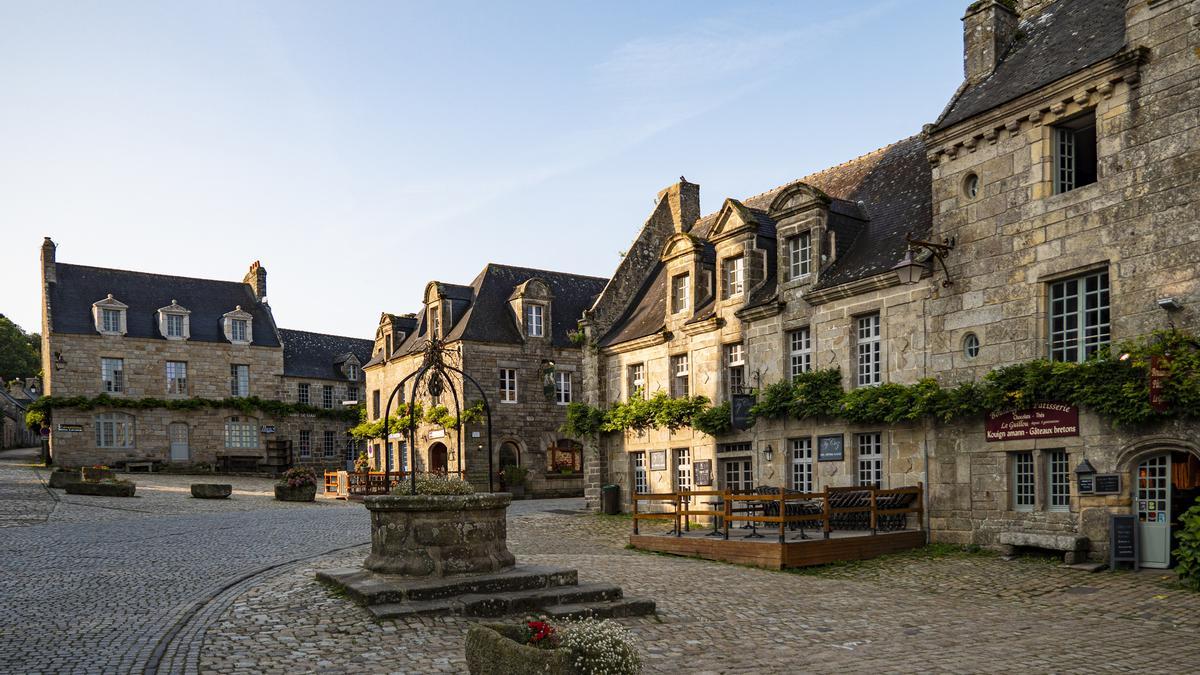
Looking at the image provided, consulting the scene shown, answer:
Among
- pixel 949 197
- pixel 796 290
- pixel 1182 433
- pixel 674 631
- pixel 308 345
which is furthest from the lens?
pixel 308 345

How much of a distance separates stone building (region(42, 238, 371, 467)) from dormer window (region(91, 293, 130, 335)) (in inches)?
1.8

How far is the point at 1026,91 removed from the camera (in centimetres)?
1537

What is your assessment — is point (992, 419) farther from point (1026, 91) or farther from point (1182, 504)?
point (1026, 91)

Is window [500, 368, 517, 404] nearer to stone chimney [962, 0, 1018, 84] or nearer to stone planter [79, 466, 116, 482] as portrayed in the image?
stone planter [79, 466, 116, 482]

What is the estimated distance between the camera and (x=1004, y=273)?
1574 cm

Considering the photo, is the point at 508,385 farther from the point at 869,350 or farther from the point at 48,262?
the point at 48,262

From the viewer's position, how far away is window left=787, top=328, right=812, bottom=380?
794 inches

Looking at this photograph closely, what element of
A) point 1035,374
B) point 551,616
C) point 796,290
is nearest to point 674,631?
point 551,616

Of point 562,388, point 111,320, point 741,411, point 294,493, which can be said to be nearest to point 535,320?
point 562,388

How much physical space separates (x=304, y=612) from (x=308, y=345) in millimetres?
43245

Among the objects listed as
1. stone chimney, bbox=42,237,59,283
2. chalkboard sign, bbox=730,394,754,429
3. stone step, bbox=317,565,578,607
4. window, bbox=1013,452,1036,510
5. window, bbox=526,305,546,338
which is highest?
stone chimney, bbox=42,237,59,283

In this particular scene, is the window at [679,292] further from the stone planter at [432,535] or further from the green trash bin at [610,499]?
A: the stone planter at [432,535]

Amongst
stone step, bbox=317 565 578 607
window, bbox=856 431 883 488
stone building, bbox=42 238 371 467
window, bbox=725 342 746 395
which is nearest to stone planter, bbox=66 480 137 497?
stone building, bbox=42 238 371 467

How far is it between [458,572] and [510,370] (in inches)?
946
